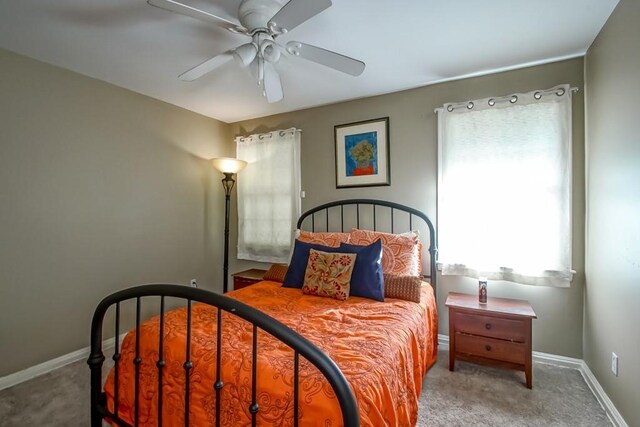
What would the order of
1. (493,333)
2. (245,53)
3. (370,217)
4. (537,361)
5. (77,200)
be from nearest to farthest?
1. (245,53)
2. (493,333)
3. (537,361)
4. (77,200)
5. (370,217)

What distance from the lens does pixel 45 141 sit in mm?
2410

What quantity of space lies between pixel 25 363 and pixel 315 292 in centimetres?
227

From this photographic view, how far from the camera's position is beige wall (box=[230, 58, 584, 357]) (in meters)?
2.36

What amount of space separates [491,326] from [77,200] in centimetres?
352

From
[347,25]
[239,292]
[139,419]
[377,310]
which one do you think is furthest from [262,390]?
[347,25]

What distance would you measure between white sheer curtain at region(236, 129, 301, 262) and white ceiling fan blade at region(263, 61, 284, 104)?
132cm

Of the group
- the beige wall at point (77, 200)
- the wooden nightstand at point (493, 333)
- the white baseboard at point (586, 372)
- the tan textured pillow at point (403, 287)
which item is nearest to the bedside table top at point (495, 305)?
the wooden nightstand at point (493, 333)

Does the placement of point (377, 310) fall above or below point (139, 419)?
above

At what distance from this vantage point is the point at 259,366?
119 cm

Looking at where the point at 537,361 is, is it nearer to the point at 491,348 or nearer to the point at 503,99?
the point at 491,348

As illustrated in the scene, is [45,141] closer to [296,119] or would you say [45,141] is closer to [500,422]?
[296,119]

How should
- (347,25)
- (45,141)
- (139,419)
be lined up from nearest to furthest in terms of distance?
(139,419)
(347,25)
(45,141)

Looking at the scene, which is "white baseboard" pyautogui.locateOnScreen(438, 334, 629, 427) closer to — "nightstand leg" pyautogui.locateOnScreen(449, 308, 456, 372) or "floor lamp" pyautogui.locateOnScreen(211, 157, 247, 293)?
"nightstand leg" pyautogui.locateOnScreen(449, 308, 456, 372)

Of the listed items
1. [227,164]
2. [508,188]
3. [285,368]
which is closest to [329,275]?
[285,368]
